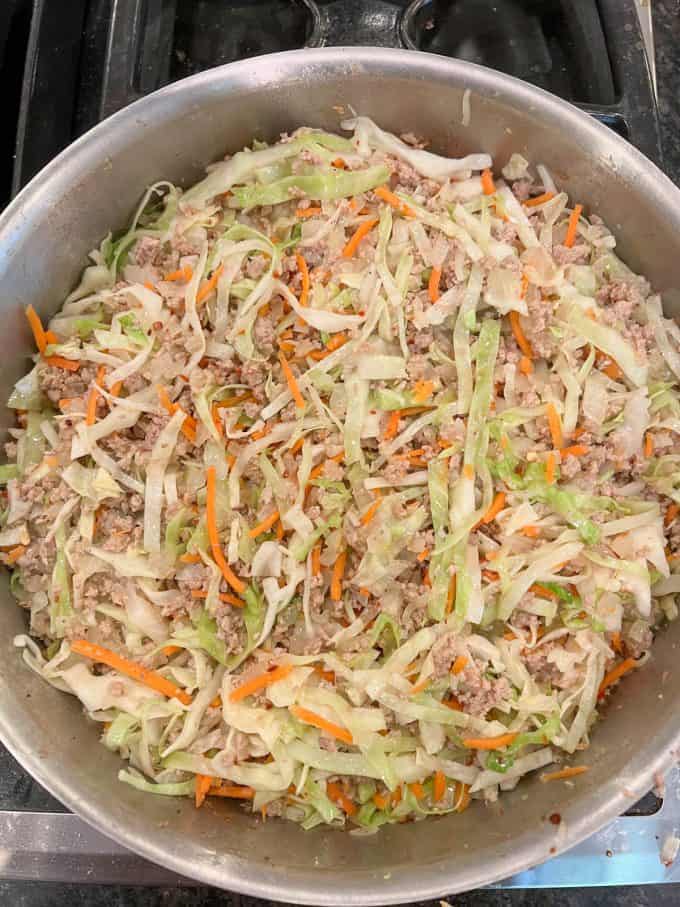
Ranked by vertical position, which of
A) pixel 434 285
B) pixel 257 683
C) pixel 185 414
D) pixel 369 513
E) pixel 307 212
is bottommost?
pixel 257 683

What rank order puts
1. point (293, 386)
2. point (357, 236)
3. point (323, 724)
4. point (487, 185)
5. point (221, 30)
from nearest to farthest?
point (323, 724) → point (293, 386) → point (357, 236) → point (487, 185) → point (221, 30)

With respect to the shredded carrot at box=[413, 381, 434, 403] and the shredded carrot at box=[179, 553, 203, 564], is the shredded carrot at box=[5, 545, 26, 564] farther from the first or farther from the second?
the shredded carrot at box=[413, 381, 434, 403]

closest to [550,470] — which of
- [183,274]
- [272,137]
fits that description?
[183,274]

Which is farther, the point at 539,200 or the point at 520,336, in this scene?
the point at 539,200

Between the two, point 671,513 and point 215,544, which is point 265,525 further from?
point 671,513

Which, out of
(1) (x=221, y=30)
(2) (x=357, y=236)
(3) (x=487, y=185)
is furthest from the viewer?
(1) (x=221, y=30)

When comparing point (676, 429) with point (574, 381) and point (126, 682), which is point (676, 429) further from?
point (126, 682)

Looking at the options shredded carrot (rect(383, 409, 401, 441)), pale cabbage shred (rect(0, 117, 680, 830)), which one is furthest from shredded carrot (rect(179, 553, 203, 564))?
shredded carrot (rect(383, 409, 401, 441))
